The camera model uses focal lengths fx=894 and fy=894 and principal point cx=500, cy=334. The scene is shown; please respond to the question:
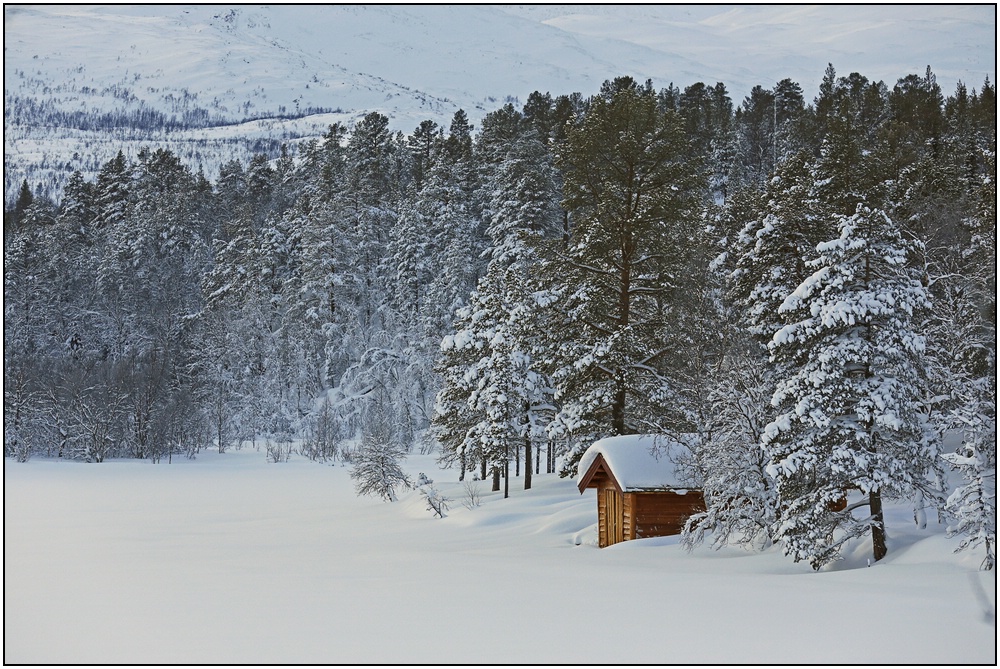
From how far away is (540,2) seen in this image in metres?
12.5

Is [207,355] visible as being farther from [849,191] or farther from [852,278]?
[852,278]

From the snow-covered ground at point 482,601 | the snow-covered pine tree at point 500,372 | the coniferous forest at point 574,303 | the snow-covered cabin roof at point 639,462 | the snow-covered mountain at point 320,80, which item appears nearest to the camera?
the snow-covered ground at point 482,601

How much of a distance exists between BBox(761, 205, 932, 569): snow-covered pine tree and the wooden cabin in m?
5.14

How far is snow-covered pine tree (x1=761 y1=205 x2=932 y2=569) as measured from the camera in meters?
13.5

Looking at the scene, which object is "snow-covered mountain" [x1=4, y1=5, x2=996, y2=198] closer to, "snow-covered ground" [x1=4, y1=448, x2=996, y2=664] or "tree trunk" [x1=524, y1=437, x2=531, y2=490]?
"snow-covered ground" [x1=4, y1=448, x2=996, y2=664]

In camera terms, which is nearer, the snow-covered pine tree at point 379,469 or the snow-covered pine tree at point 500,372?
the snow-covered pine tree at point 500,372

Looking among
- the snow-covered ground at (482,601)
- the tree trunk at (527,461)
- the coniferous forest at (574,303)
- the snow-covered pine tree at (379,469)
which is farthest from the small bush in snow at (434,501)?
the snow-covered ground at (482,601)

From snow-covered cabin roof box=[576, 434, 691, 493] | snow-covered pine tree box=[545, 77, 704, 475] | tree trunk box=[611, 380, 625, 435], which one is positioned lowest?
snow-covered cabin roof box=[576, 434, 691, 493]

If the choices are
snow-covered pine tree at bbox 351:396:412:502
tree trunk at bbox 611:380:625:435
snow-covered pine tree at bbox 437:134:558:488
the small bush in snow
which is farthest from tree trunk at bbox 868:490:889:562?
snow-covered pine tree at bbox 351:396:412:502

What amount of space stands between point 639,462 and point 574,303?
5811 mm

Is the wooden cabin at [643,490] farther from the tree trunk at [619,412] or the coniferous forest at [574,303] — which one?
the tree trunk at [619,412]

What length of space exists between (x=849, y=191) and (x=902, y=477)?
1425 cm

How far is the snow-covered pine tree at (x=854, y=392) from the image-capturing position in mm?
13477

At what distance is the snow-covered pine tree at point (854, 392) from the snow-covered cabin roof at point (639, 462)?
509 centimetres
